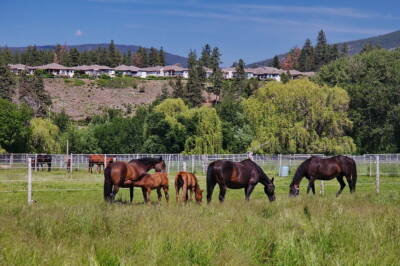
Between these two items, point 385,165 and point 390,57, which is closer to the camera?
point 385,165

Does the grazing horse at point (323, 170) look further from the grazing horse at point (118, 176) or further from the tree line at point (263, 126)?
the tree line at point (263, 126)

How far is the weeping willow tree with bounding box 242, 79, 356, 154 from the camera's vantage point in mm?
57969

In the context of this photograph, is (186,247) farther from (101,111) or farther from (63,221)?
(101,111)

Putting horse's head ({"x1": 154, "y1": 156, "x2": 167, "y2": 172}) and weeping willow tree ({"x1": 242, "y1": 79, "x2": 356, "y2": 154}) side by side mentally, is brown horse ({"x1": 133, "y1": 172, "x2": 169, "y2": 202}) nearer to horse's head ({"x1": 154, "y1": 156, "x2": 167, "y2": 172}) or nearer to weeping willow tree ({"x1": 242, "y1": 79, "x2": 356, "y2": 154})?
horse's head ({"x1": 154, "y1": 156, "x2": 167, "y2": 172})

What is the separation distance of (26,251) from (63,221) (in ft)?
7.72

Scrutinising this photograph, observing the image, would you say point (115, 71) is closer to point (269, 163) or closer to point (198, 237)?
point (269, 163)

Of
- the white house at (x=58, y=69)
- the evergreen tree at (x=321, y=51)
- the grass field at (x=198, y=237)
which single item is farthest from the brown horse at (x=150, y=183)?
the evergreen tree at (x=321, y=51)

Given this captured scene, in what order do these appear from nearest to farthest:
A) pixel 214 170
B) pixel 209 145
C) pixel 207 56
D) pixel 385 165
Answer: pixel 214 170, pixel 385 165, pixel 209 145, pixel 207 56

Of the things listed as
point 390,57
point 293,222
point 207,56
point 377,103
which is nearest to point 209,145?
point 377,103

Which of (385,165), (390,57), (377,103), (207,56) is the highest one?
(207,56)

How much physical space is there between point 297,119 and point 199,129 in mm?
10606

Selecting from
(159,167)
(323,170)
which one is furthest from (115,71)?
(159,167)

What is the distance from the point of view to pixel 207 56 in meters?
189

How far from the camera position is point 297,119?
60.0m
